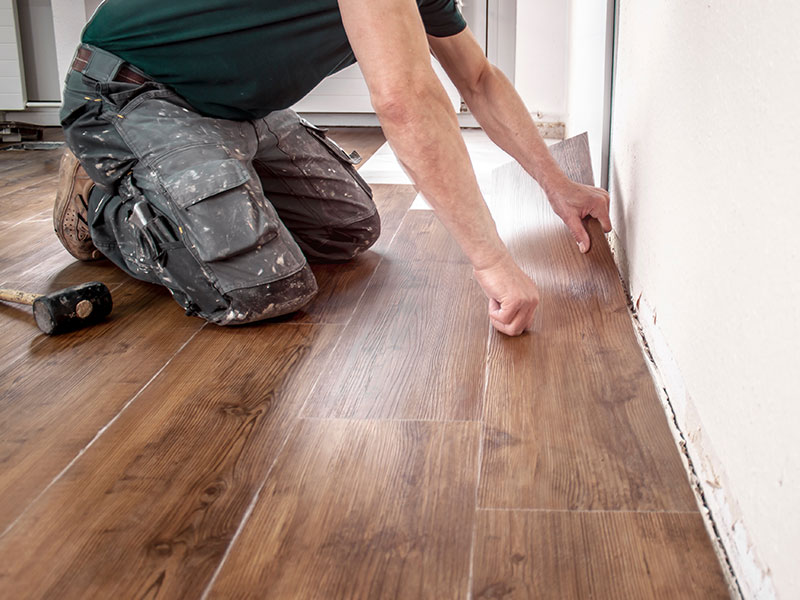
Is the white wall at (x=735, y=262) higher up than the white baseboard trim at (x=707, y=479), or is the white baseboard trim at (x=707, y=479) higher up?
the white wall at (x=735, y=262)

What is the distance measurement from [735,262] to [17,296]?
66.6 inches

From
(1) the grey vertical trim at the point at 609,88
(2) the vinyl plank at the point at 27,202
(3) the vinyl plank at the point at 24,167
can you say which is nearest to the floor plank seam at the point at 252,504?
(1) the grey vertical trim at the point at 609,88

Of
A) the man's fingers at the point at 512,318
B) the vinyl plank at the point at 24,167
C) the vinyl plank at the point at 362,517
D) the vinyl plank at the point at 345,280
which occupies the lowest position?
the vinyl plank at the point at 24,167

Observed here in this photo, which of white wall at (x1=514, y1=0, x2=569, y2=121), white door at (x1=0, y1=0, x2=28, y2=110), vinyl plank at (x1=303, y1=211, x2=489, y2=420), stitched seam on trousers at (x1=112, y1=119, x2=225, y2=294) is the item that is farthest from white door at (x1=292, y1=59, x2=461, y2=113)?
stitched seam on trousers at (x1=112, y1=119, x2=225, y2=294)

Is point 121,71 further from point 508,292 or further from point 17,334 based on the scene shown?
point 508,292

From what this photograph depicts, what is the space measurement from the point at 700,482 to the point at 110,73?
1648 mm

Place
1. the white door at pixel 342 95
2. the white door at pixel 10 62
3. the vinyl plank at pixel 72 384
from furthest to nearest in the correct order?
the white door at pixel 342 95
the white door at pixel 10 62
the vinyl plank at pixel 72 384

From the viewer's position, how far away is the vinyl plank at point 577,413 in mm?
1178

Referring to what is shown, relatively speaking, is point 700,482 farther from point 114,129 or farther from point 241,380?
point 114,129

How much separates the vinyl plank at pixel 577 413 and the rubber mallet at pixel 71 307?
94 centimetres

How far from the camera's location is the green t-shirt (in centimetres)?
183

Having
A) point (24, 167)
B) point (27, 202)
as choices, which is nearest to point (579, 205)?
point (27, 202)

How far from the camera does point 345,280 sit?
2209 millimetres

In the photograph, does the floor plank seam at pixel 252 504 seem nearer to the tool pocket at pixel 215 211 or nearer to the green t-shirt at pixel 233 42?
the tool pocket at pixel 215 211
